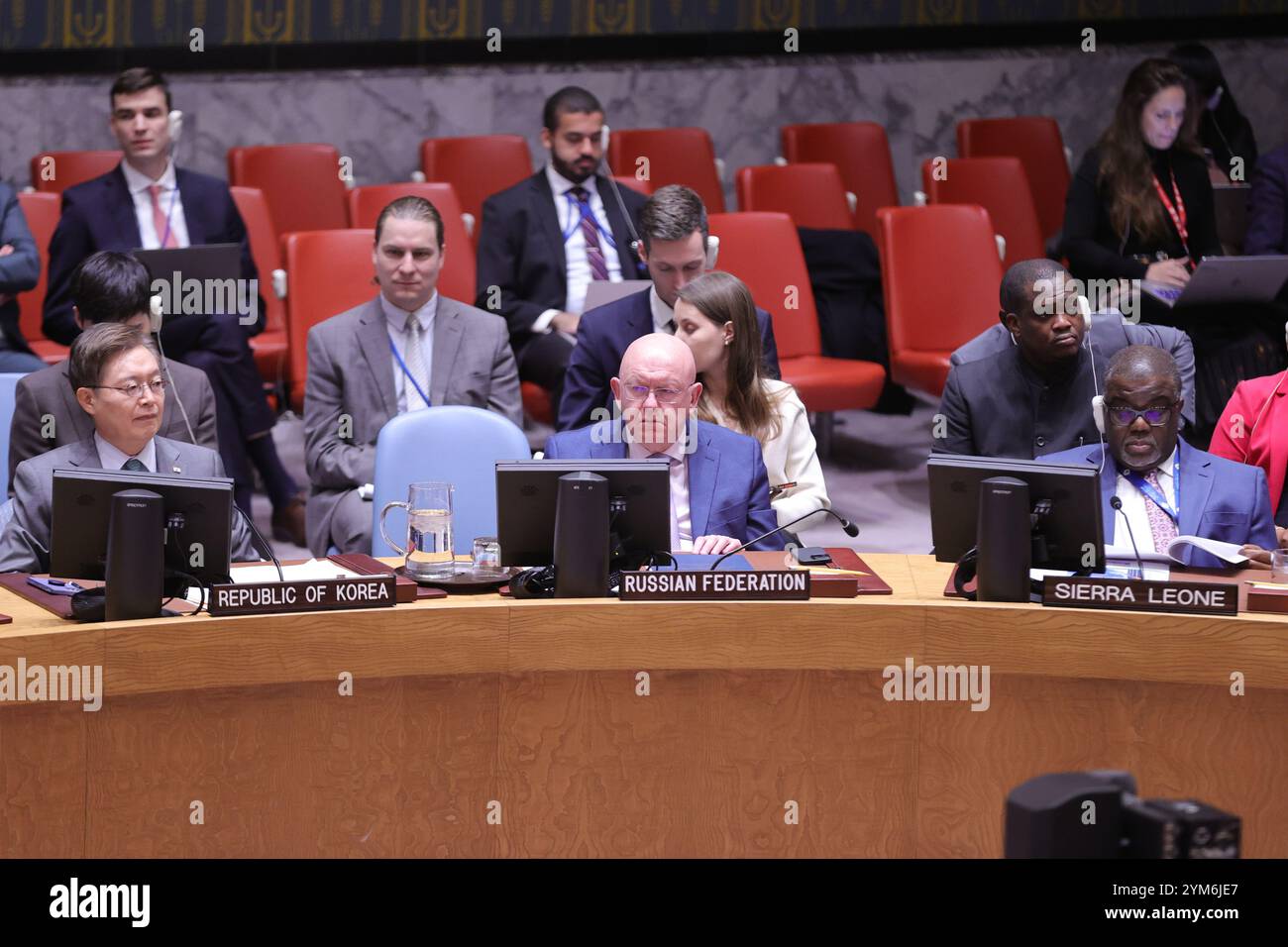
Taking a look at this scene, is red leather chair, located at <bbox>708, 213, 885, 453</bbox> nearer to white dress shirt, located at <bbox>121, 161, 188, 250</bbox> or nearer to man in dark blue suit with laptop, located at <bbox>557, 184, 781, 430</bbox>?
man in dark blue suit with laptop, located at <bbox>557, 184, 781, 430</bbox>

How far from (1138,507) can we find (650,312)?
1.38 m

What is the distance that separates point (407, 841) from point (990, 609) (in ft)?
Result: 3.17

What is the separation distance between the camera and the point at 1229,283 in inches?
190

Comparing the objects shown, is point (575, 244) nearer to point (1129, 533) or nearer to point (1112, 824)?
point (1129, 533)

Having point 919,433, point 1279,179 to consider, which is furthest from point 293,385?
point 1279,179

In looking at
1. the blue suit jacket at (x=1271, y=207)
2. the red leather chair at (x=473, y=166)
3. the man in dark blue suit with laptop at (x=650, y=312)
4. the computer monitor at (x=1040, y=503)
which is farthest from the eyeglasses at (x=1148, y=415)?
the red leather chair at (x=473, y=166)

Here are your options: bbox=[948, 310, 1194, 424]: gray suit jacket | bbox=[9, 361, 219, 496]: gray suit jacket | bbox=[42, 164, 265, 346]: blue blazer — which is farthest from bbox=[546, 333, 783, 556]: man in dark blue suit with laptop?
bbox=[42, 164, 265, 346]: blue blazer

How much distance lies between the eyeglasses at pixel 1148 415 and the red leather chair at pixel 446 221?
2.52 metres

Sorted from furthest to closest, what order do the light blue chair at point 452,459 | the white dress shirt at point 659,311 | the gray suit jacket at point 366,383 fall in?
the white dress shirt at point 659,311, the gray suit jacket at point 366,383, the light blue chair at point 452,459

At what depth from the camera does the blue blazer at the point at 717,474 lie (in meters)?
3.16

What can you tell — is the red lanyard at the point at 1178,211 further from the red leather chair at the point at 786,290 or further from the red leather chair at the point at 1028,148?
the red leather chair at the point at 1028,148

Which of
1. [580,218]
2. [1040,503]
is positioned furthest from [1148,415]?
[580,218]

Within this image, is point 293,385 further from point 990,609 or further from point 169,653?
point 990,609

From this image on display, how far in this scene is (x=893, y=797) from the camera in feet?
8.76
